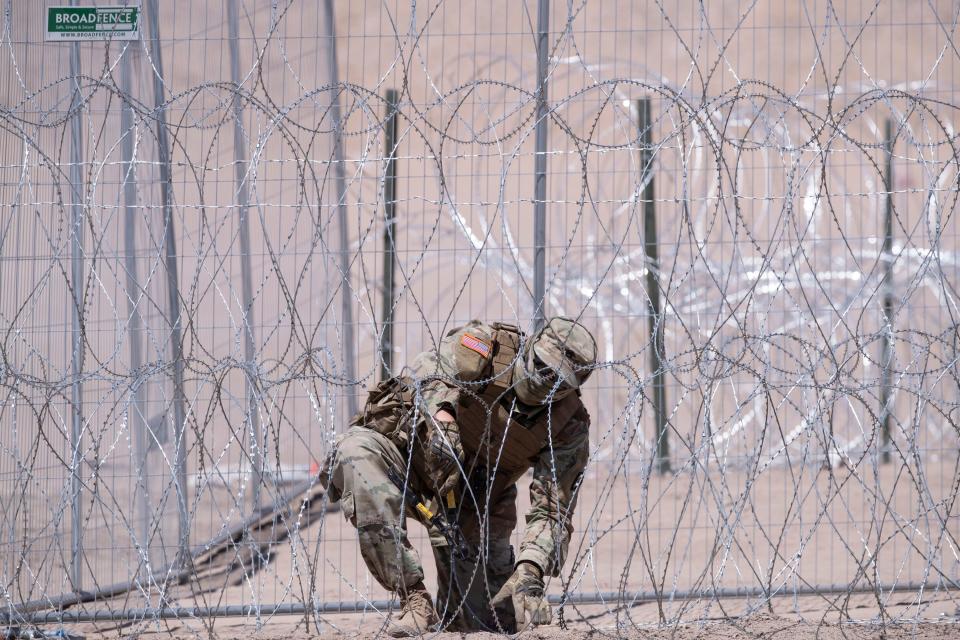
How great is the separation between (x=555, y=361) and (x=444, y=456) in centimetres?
56

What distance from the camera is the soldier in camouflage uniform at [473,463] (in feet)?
14.0

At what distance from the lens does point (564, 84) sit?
1242 cm

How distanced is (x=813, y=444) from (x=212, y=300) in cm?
415

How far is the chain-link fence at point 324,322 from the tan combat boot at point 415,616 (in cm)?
28

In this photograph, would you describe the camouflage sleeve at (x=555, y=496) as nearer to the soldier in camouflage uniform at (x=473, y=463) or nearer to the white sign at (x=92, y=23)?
the soldier in camouflage uniform at (x=473, y=463)

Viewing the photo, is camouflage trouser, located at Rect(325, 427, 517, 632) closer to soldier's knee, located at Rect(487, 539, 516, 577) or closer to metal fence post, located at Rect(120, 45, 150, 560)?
soldier's knee, located at Rect(487, 539, 516, 577)

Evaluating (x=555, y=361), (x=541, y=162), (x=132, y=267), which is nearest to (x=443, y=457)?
(x=555, y=361)

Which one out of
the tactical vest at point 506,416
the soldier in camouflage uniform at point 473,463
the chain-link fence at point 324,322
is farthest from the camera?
the tactical vest at point 506,416

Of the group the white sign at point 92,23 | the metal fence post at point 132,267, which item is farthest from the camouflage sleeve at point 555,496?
the white sign at point 92,23

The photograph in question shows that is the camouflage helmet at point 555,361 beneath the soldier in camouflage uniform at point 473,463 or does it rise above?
above

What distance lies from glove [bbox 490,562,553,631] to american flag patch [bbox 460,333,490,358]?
2.42ft

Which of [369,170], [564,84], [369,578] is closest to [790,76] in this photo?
[564,84]

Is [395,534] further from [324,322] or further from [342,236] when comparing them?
[342,236]

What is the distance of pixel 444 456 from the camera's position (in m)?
4.52
